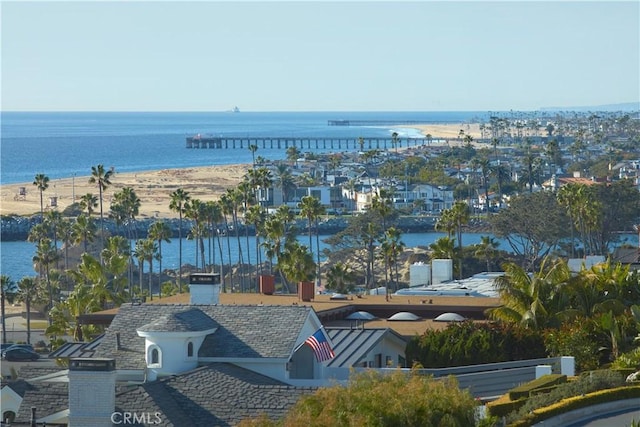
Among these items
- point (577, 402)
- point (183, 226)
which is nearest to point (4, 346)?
point (577, 402)

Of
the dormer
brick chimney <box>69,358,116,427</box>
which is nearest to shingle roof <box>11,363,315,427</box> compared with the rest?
brick chimney <box>69,358,116,427</box>

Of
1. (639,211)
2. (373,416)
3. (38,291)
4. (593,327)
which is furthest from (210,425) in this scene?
(639,211)

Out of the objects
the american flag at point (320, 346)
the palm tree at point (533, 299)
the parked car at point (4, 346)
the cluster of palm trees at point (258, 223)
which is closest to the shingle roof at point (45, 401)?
the american flag at point (320, 346)

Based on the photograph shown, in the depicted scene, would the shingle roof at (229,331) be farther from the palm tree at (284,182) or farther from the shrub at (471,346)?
the palm tree at (284,182)

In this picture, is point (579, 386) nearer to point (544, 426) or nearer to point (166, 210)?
point (544, 426)

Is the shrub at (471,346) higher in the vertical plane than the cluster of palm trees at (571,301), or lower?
lower

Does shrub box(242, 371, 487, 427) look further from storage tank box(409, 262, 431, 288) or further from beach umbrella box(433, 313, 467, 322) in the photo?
storage tank box(409, 262, 431, 288)
